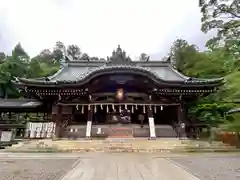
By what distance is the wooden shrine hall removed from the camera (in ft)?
57.0

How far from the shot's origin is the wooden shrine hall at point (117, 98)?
57.0 ft

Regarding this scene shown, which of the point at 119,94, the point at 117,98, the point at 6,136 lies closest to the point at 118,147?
the point at 117,98

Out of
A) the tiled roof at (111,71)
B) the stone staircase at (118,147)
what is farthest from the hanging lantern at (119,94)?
the stone staircase at (118,147)

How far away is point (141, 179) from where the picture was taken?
6.02 metres

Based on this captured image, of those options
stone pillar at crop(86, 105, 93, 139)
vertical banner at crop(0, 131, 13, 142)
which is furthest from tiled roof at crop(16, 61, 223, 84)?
vertical banner at crop(0, 131, 13, 142)

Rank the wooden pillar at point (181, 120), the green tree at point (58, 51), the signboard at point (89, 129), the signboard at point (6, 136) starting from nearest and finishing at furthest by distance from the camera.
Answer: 1. the signboard at point (89, 129)
2. the wooden pillar at point (181, 120)
3. the signboard at point (6, 136)
4. the green tree at point (58, 51)

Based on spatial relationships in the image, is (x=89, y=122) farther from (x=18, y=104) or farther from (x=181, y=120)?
(x=18, y=104)

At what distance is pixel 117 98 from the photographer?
712 inches

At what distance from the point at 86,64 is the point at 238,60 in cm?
1301

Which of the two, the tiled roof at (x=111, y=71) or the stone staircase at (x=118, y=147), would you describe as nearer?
the stone staircase at (x=118, y=147)

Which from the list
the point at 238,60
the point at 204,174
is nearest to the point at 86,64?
the point at 238,60

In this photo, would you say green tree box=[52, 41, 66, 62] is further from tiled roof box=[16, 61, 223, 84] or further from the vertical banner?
the vertical banner

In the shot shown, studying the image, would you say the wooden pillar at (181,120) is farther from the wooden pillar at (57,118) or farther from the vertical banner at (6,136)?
the vertical banner at (6,136)

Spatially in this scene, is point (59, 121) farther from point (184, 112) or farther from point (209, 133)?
point (209, 133)
